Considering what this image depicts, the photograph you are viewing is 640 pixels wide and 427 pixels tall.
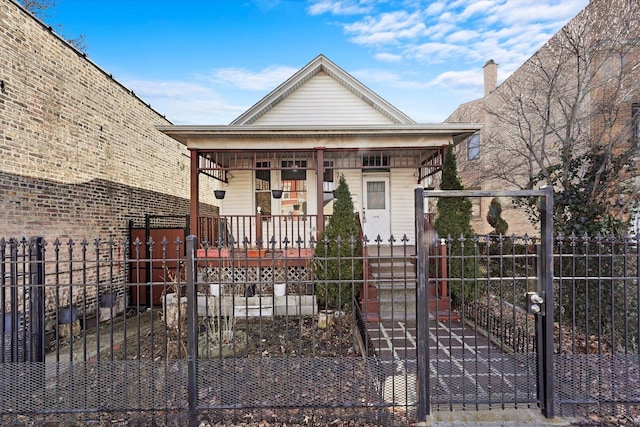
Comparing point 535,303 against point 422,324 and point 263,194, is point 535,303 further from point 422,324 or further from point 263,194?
point 263,194

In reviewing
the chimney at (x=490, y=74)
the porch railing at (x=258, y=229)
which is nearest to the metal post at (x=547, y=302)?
Answer: the porch railing at (x=258, y=229)

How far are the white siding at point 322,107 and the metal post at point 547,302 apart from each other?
7.51 m

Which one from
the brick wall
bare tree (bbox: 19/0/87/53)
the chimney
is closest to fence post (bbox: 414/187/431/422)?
the brick wall

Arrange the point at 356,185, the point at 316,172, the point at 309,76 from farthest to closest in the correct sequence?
the point at 309,76 < the point at 356,185 < the point at 316,172

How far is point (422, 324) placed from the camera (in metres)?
3.12

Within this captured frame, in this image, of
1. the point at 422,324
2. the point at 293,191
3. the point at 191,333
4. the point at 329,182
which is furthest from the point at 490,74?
Result: the point at 191,333

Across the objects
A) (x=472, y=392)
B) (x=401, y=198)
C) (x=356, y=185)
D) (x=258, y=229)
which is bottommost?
(x=472, y=392)

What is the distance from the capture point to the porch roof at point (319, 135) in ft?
A: 23.1

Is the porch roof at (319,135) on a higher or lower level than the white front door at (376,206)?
higher

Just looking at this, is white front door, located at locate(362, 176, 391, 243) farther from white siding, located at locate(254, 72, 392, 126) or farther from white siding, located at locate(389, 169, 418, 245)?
white siding, located at locate(254, 72, 392, 126)

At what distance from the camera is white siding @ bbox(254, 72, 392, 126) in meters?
10.2

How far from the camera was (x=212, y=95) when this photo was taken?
1535cm

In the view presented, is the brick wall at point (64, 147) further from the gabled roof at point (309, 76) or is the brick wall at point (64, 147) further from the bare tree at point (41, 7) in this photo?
the bare tree at point (41, 7)

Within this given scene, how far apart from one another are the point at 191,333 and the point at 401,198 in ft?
25.5
